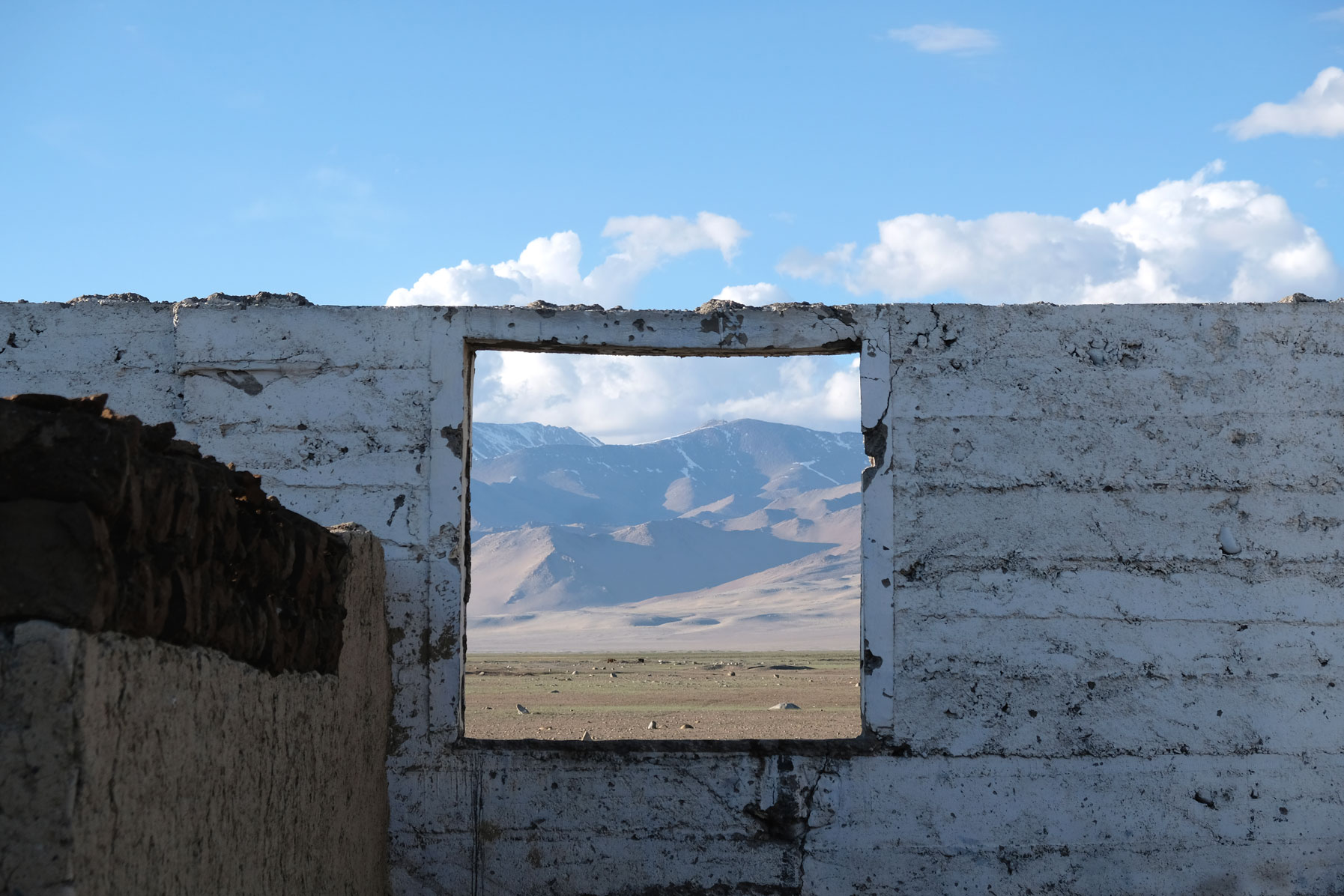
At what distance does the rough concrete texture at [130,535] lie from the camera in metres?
1.86

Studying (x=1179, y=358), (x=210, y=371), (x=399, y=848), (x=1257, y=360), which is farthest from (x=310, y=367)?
(x=1257, y=360)

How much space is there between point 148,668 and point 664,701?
18.2 metres

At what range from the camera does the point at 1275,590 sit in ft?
15.4

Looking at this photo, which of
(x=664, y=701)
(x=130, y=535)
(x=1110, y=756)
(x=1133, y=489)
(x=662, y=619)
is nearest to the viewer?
(x=130, y=535)

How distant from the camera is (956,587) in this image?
4707 mm

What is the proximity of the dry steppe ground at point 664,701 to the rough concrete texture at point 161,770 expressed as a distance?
102 inches

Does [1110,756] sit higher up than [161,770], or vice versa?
[161,770]

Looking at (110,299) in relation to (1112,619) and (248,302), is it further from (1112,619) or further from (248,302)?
(1112,619)

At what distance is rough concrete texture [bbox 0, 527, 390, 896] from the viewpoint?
1.81 m

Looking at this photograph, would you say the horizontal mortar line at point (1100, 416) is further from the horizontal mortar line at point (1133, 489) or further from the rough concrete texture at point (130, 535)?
the rough concrete texture at point (130, 535)

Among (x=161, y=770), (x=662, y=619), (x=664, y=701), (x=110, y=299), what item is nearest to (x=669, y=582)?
(x=662, y=619)

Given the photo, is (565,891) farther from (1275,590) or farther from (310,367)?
(1275,590)

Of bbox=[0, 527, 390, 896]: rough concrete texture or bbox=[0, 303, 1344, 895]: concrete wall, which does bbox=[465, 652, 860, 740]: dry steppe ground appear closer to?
bbox=[0, 303, 1344, 895]: concrete wall

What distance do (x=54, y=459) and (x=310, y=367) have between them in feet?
9.77
